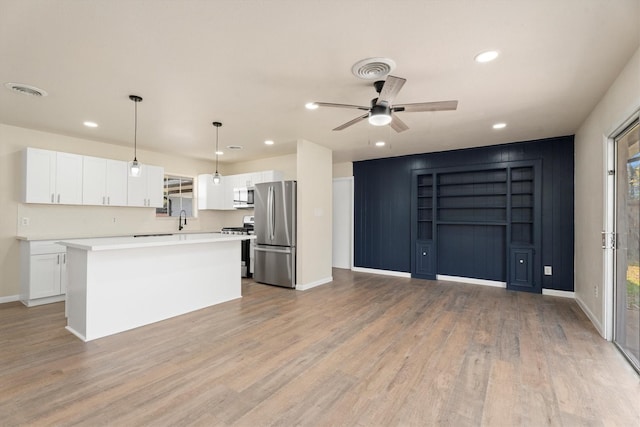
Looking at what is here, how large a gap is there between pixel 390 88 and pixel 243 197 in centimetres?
482

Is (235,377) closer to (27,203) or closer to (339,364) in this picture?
(339,364)

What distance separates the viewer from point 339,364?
2566 millimetres

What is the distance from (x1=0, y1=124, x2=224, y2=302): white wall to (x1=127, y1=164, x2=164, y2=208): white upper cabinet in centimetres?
31

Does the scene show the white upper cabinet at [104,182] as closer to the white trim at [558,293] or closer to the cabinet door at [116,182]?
the cabinet door at [116,182]

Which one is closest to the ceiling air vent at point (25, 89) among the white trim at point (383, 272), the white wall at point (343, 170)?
the white wall at point (343, 170)

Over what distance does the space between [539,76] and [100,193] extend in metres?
6.10

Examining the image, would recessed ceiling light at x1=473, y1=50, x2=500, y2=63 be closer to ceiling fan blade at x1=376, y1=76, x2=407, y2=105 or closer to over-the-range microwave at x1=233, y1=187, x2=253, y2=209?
ceiling fan blade at x1=376, y1=76, x2=407, y2=105

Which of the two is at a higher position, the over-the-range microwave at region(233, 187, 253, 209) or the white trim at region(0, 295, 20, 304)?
the over-the-range microwave at region(233, 187, 253, 209)

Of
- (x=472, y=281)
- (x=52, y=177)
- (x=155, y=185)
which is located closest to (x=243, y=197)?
(x=155, y=185)

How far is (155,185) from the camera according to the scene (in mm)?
5762

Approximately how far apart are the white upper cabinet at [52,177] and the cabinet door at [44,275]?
0.85 metres

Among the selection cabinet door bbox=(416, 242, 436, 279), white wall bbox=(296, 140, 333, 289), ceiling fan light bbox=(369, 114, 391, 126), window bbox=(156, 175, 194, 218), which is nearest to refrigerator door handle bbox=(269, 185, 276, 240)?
white wall bbox=(296, 140, 333, 289)

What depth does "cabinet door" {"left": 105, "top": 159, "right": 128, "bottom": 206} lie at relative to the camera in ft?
16.8

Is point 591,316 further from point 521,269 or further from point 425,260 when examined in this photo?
point 425,260
